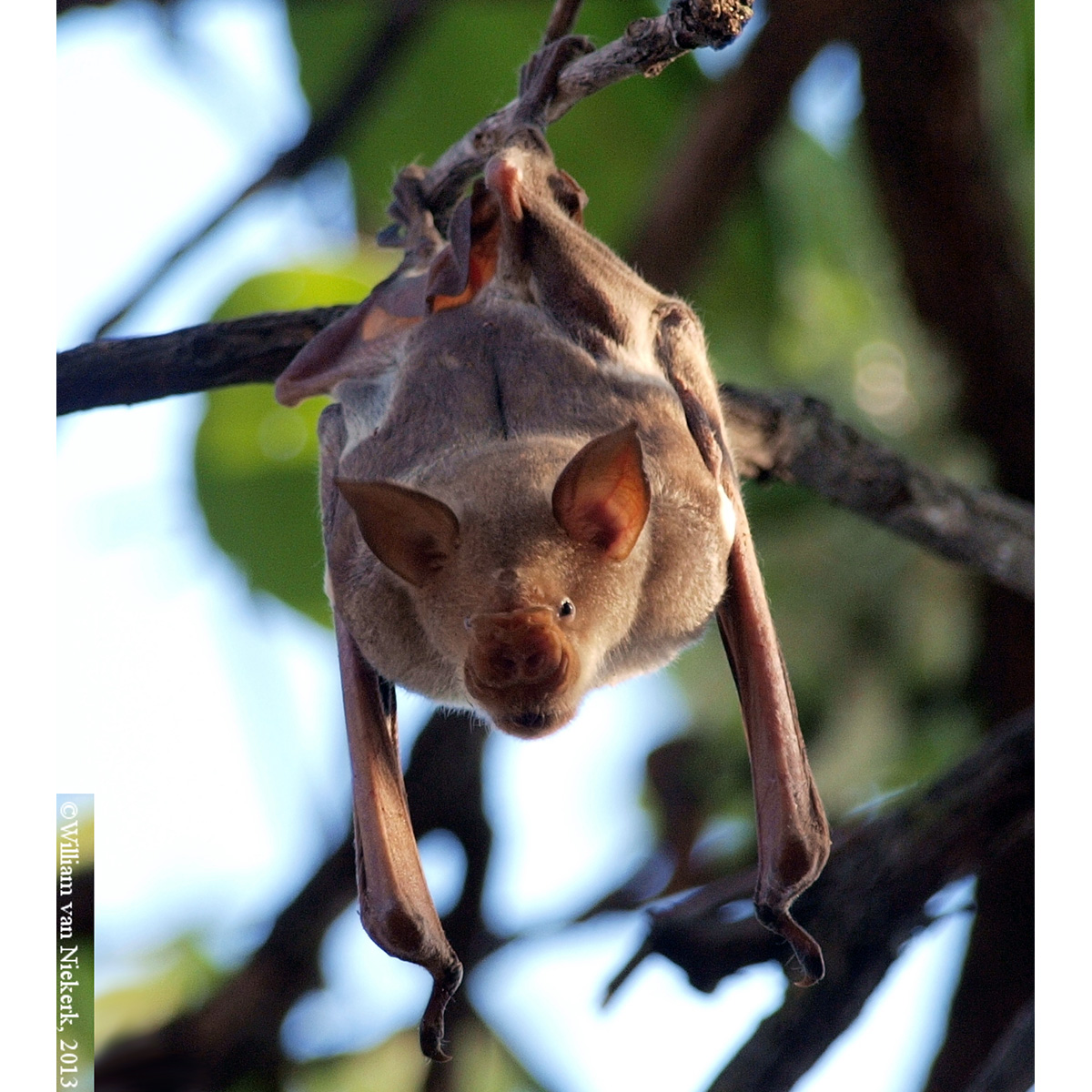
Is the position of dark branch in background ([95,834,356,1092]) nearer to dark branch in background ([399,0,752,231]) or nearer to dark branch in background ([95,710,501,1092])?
dark branch in background ([95,710,501,1092])

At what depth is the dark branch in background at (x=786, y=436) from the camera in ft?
7.00

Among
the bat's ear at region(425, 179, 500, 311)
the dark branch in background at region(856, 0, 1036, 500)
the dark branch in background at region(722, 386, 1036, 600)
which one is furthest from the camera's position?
the dark branch in background at region(856, 0, 1036, 500)

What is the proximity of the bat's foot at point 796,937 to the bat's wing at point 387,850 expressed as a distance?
407mm

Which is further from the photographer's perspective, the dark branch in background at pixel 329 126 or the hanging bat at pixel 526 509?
the dark branch in background at pixel 329 126

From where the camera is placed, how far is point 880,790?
3.47 metres

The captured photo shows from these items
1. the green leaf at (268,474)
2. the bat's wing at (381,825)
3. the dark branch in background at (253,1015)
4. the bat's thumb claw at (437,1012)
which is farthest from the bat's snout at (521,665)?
the green leaf at (268,474)

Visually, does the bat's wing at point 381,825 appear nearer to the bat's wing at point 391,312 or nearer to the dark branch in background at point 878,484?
the bat's wing at point 391,312

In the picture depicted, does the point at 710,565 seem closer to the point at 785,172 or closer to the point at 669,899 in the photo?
the point at 669,899

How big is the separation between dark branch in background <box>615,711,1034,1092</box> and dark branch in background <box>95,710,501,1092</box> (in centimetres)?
57

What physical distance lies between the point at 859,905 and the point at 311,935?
117 cm

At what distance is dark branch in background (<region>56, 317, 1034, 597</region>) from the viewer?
213cm

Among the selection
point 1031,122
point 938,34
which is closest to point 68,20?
point 938,34

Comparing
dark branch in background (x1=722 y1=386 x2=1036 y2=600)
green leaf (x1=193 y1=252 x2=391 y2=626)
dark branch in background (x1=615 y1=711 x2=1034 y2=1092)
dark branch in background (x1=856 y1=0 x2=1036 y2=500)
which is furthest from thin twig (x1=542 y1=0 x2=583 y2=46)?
dark branch in background (x1=856 y1=0 x2=1036 y2=500)

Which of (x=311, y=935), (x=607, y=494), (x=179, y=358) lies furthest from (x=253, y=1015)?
(x=607, y=494)
